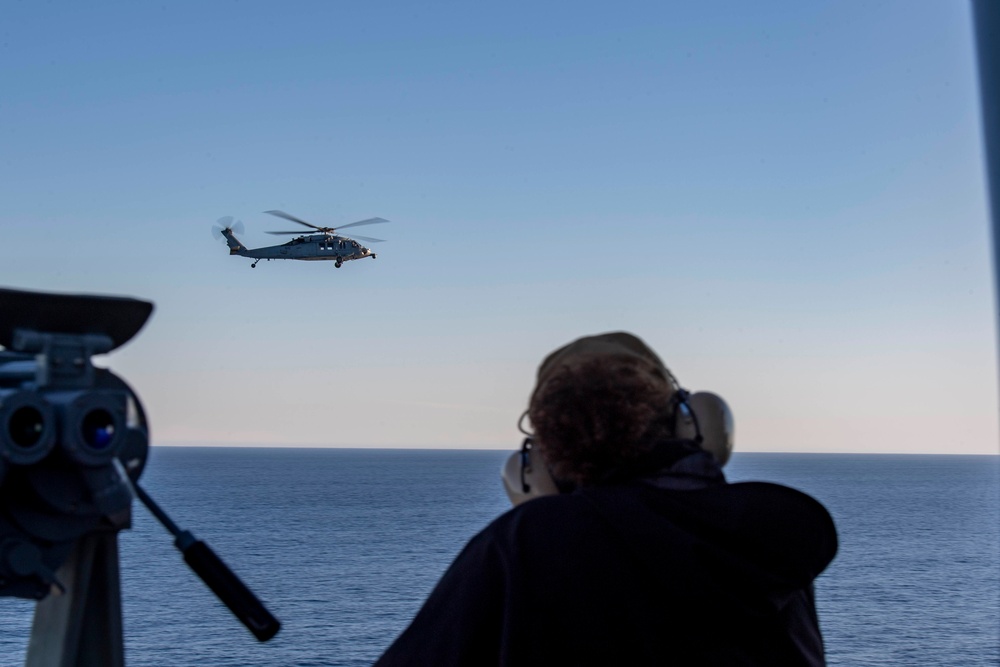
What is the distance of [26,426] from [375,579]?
255 ft

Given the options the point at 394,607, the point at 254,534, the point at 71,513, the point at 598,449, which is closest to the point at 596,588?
the point at 598,449

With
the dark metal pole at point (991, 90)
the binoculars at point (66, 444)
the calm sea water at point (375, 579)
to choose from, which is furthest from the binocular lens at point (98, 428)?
the calm sea water at point (375, 579)

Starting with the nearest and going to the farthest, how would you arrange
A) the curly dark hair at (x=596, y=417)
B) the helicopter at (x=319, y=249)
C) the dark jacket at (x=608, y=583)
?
the dark jacket at (x=608, y=583) → the curly dark hair at (x=596, y=417) → the helicopter at (x=319, y=249)

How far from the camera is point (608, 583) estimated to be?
6.70ft

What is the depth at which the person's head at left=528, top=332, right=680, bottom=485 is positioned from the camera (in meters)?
2.27

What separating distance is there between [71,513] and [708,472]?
1372 millimetres

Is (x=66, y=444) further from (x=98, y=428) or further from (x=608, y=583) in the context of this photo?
(x=608, y=583)

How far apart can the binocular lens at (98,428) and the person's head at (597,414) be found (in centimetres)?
94

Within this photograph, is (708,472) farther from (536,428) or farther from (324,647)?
(324,647)

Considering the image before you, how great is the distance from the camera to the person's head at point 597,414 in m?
2.27

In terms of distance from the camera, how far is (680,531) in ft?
6.73

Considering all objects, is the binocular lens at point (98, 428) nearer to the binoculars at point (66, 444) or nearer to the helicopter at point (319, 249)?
the binoculars at point (66, 444)

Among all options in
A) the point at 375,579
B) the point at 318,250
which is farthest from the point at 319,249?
the point at 375,579

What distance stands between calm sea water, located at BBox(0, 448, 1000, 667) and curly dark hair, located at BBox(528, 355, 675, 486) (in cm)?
2606
